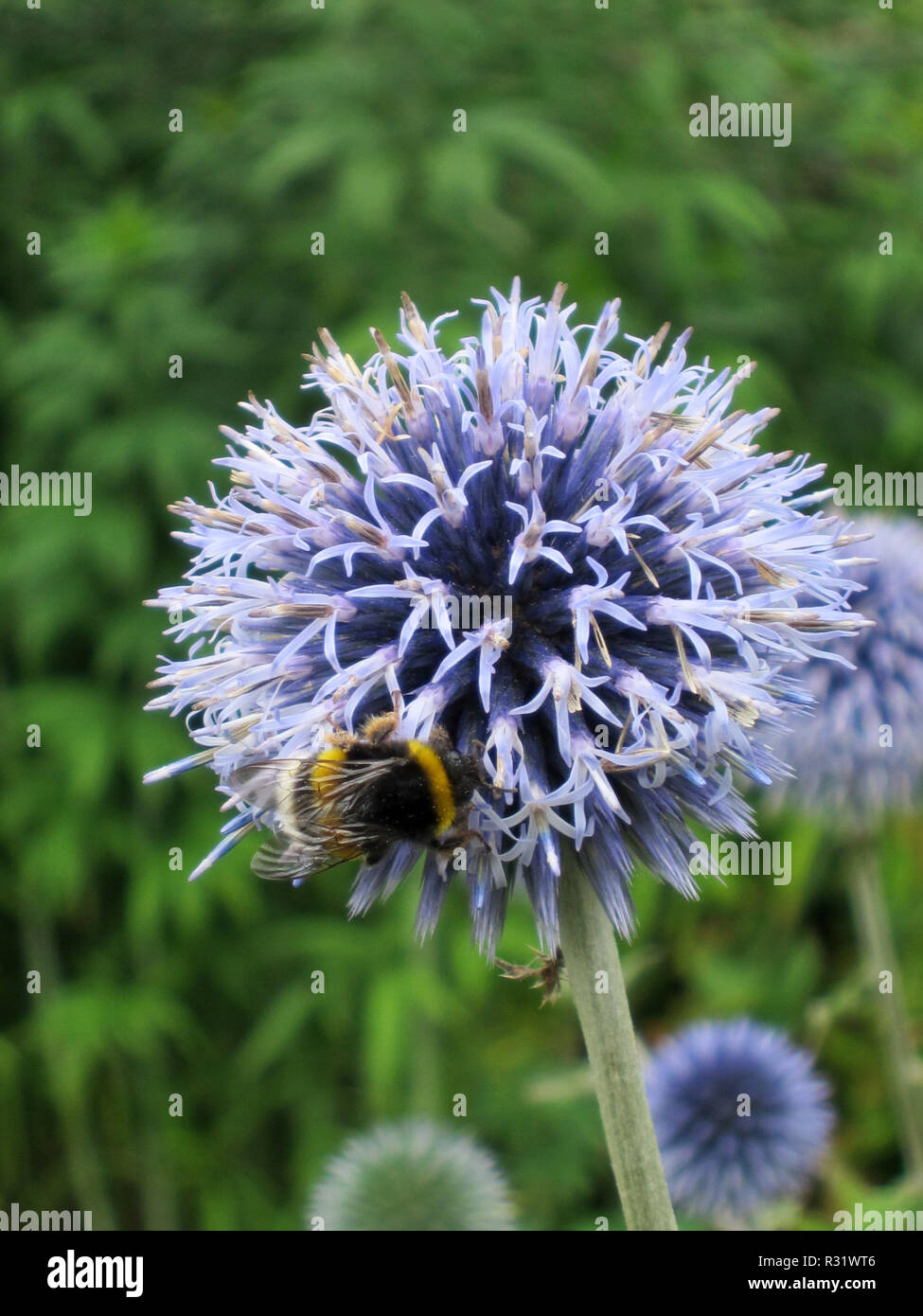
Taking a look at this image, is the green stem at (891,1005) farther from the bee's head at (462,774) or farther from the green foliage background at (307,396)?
the bee's head at (462,774)

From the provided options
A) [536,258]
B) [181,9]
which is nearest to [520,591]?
[536,258]

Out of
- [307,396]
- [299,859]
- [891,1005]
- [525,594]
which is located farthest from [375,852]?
[307,396]

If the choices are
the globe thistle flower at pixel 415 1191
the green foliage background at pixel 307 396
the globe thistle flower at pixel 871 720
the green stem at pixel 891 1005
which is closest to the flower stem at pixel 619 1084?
the globe thistle flower at pixel 415 1191

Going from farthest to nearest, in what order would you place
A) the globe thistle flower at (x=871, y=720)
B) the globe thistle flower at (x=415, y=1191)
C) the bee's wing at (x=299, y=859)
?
the globe thistle flower at (x=871, y=720) → the globe thistle flower at (x=415, y=1191) → the bee's wing at (x=299, y=859)

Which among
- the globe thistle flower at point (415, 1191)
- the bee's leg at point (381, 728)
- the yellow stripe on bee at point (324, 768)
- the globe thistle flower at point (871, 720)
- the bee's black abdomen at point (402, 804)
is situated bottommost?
the globe thistle flower at point (415, 1191)

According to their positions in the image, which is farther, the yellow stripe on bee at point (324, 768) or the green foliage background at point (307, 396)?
the green foliage background at point (307, 396)
